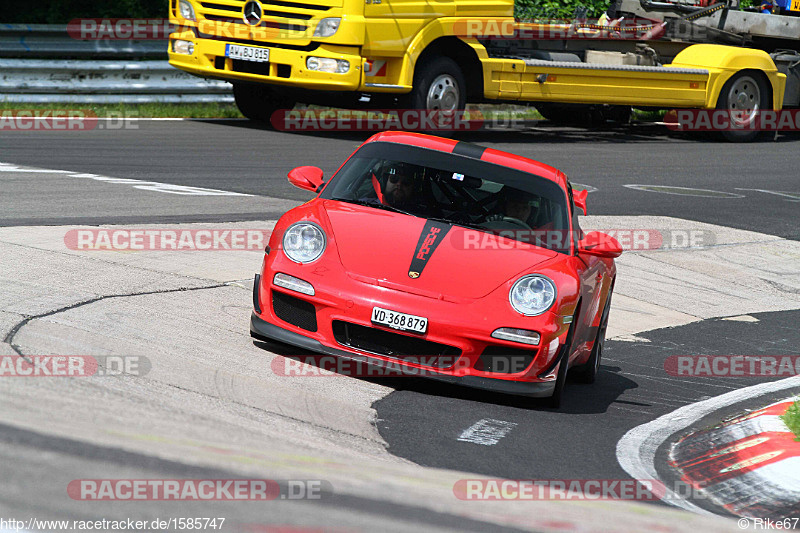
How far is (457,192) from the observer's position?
23.0 ft

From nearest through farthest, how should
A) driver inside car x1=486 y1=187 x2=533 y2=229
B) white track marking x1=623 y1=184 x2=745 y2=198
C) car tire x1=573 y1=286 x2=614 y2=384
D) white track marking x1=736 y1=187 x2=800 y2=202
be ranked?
driver inside car x1=486 y1=187 x2=533 y2=229, car tire x1=573 y1=286 x2=614 y2=384, white track marking x1=623 y1=184 x2=745 y2=198, white track marking x1=736 y1=187 x2=800 y2=202

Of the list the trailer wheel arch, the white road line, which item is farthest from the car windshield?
the trailer wheel arch

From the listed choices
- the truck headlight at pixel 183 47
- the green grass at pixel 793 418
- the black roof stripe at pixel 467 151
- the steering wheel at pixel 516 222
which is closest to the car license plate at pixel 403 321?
the steering wheel at pixel 516 222

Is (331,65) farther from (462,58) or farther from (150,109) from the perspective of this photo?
(150,109)

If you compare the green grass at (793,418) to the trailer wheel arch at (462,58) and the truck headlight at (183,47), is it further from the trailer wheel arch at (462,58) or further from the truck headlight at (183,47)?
the truck headlight at (183,47)

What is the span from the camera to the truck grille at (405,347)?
5973 mm

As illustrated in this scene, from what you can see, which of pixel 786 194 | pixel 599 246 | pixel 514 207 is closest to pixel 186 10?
pixel 786 194

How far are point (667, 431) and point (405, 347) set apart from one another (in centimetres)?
143

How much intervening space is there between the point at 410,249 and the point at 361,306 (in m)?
0.49

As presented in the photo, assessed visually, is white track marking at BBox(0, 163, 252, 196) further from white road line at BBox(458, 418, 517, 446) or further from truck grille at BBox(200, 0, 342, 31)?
white road line at BBox(458, 418, 517, 446)

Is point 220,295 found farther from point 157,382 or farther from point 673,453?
point 673,453

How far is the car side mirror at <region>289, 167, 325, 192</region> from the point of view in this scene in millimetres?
7062

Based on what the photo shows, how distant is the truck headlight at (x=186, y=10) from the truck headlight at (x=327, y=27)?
1.86 meters

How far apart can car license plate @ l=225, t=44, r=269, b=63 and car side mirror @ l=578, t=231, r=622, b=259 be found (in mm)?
9185
